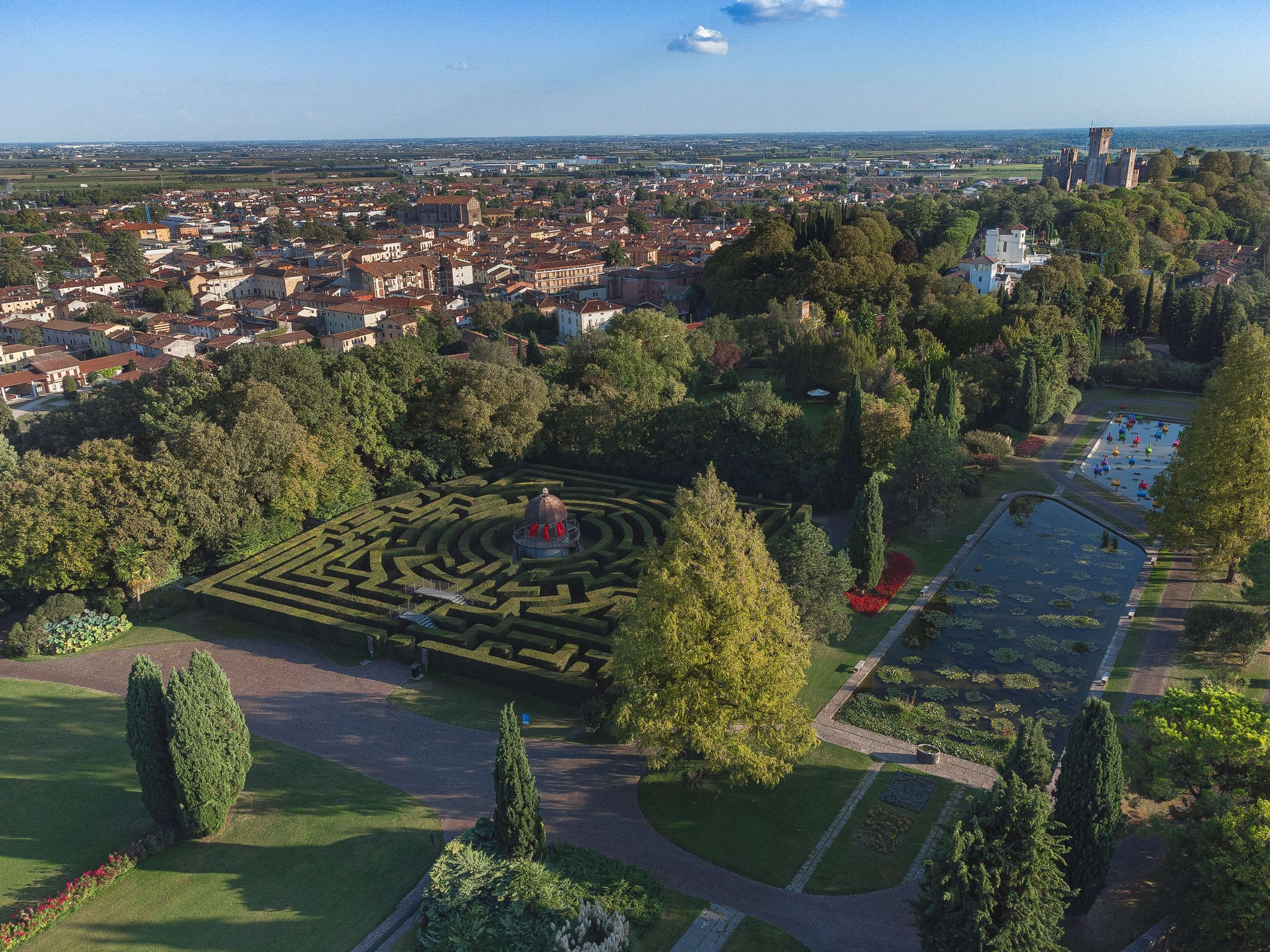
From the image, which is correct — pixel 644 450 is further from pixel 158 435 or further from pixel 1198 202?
pixel 1198 202

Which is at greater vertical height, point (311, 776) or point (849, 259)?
point (849, 259)

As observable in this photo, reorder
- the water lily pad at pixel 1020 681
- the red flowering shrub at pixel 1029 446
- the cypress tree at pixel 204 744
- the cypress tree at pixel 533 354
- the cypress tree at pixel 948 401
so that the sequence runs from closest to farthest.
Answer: the cypress tree at pixel 204 744, the water lily pad at pixel 1020 681, the cypress tree at pixel 948 401, the red flowering shrub at pixel 1029 446, the cypress tree at pixel 533 354

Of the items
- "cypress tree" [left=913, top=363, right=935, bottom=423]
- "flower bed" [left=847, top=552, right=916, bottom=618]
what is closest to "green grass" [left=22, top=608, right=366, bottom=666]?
"flower bed" [left=847, top=552, right=916, bottom=618]

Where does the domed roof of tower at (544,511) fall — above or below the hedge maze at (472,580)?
above

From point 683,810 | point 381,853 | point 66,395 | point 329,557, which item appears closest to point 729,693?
point 683,810

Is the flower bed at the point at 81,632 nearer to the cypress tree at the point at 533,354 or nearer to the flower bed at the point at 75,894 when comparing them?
the flower bed at the point at 75,894

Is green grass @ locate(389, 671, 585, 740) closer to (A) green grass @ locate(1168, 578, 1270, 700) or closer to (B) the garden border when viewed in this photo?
(B) the garden border

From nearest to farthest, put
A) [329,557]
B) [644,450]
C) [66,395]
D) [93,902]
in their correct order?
1. [93,902]
2. [329,557]
3. [644,450]
4. [66,395]

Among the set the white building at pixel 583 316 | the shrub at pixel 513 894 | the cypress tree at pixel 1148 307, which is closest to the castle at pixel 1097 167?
the cypress tree at pixel 1148 307
